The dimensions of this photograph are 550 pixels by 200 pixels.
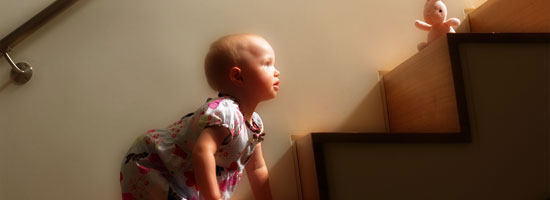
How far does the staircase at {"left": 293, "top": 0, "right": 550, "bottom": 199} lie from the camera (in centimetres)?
103

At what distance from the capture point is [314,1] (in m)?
1.49

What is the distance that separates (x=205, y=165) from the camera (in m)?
0.92

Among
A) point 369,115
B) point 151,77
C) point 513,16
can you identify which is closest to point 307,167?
point 369,115

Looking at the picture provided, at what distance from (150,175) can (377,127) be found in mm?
735

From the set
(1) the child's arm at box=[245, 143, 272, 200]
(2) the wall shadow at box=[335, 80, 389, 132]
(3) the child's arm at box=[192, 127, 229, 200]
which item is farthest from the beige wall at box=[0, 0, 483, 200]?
(3) the child's arm at box=[192, 127, 229, 200]

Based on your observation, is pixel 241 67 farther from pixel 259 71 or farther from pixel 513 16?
pixel 513 16

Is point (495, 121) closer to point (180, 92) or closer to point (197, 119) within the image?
point (197, 119)

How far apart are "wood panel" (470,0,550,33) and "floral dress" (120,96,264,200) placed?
0.81 m

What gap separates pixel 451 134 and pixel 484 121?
0.10 metres

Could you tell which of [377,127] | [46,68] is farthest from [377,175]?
[46,68]

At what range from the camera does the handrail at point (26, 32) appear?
1.27 meters

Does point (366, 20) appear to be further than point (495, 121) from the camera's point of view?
Yes

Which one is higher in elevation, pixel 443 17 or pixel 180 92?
pixel 443 17

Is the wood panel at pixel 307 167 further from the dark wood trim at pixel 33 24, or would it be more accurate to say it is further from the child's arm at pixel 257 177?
the dark wood trim at pixel 33 24
